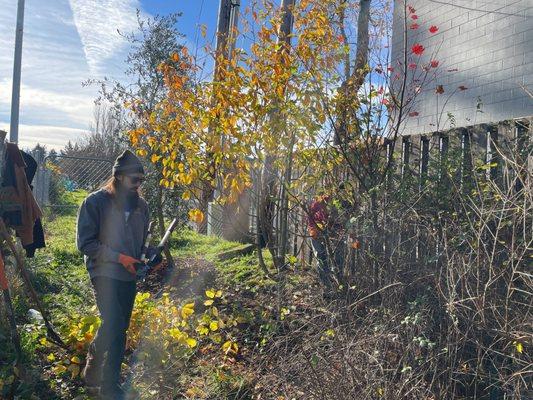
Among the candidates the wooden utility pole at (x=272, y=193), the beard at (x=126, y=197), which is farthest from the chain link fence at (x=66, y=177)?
the beard at (x=126, y=197)

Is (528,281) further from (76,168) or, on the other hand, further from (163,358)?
(76,168)

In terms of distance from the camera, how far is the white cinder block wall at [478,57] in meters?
7.45

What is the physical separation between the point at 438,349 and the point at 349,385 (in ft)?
1.73

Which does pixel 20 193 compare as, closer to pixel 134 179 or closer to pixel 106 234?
pixel 106 234

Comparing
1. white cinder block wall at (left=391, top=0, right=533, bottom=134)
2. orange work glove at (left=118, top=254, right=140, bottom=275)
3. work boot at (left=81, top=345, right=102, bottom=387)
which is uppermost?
white cinder block wall at (left=391, top=0, right=533, bottom=134)

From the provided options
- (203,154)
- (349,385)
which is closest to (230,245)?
(203,154)

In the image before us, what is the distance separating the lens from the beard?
494 cm

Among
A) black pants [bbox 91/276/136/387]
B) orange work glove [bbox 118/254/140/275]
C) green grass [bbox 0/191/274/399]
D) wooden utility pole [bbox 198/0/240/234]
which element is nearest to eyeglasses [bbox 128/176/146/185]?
orange work glove [bbox 118/254/140/275]

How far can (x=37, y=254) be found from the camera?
946cm

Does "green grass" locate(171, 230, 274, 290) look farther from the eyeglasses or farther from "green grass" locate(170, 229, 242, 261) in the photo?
the eyeglasses

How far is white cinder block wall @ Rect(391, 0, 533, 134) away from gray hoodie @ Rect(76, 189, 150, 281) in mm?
3368

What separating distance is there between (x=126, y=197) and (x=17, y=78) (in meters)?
8.13

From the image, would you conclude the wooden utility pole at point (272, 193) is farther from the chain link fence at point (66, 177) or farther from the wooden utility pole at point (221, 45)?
the chain link fence at point (66, 177)

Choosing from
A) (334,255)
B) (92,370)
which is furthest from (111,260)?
(334,255)
